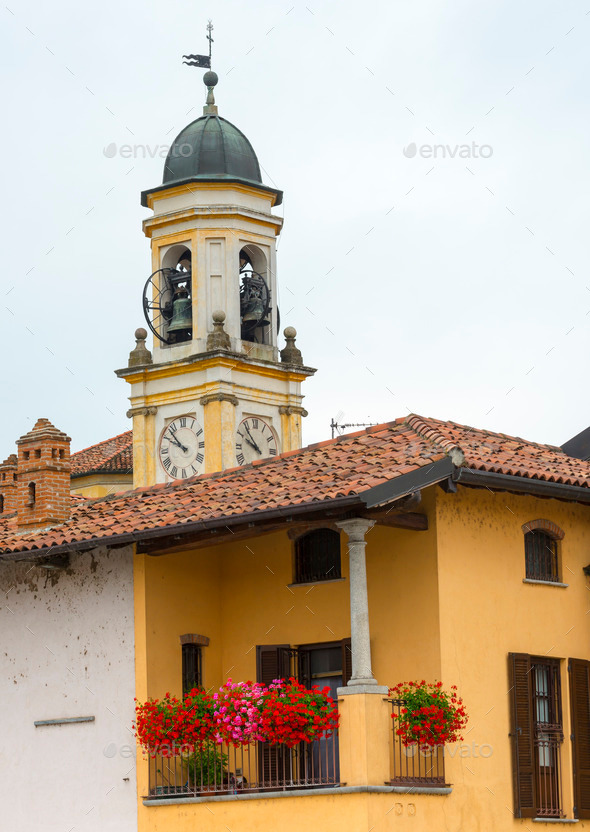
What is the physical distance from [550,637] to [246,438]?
24.3 metres

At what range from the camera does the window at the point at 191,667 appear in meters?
21.6

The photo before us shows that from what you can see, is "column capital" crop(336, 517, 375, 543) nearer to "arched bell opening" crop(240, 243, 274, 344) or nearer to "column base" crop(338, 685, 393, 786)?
"column base" crop(338, 685, 393, 786)

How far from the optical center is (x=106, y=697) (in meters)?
21.3

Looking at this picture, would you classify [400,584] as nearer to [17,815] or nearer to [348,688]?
[348,688]

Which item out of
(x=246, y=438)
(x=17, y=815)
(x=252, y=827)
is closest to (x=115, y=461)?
(x=246, y=438)

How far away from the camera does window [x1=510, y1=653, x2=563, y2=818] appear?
66.1 ft

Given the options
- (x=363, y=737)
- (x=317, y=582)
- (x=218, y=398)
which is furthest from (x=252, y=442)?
(x=363, y=737)

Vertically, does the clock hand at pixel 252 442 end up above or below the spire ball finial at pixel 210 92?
below

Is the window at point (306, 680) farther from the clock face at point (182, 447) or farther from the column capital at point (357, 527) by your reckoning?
the clock face at point (182, 447)

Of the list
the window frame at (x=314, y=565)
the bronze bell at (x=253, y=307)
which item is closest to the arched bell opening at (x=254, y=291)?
the bronze bell at (x=253, y=307)

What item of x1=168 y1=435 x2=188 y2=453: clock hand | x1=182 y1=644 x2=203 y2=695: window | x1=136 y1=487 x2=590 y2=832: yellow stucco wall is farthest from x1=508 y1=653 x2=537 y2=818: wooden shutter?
x1=168 y1=435 x2=188 y2=453: clock hand

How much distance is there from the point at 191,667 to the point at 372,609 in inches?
106

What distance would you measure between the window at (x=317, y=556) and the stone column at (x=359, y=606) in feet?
6.26

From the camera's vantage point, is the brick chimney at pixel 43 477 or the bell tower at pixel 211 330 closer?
the brick chimney at pixel 43 477
